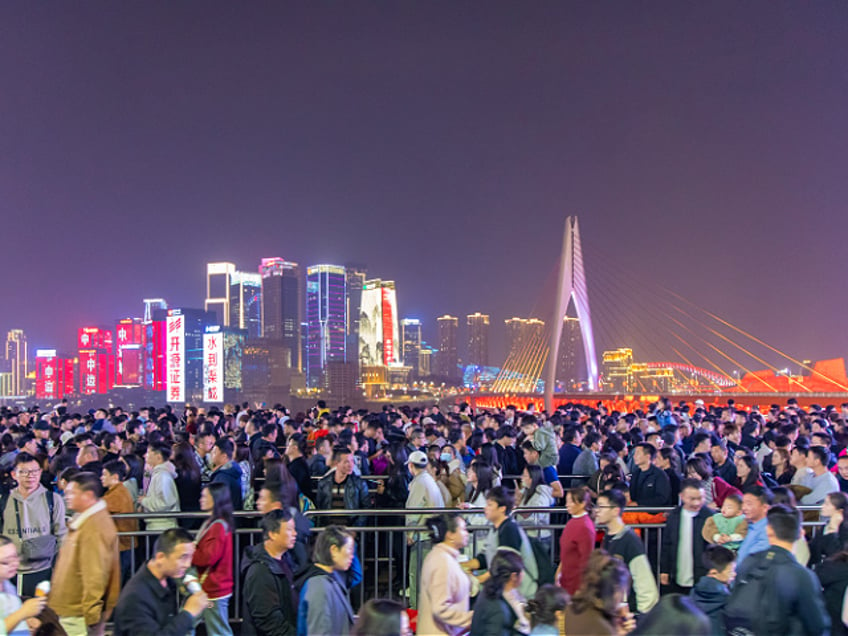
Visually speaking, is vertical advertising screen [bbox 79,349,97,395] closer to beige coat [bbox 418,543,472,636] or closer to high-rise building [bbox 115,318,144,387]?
high-rise building [bbox 115,318,144,387]

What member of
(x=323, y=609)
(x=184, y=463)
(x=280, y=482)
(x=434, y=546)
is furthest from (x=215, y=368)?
(x=323, y=609)

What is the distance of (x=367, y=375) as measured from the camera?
4783 inches

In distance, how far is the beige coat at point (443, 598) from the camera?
4578 mm

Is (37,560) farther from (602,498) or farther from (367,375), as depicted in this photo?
(367,375)

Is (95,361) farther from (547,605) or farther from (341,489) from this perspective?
(547,605)

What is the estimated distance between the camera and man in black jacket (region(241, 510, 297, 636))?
15.9 feet

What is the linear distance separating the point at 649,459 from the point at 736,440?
422 cm

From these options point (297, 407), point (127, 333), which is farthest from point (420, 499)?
point (127, 333)

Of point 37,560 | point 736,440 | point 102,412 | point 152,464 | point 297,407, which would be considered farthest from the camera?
point 297,407

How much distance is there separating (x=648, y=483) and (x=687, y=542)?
173cm

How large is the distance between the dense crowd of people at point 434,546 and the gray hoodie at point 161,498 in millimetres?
22

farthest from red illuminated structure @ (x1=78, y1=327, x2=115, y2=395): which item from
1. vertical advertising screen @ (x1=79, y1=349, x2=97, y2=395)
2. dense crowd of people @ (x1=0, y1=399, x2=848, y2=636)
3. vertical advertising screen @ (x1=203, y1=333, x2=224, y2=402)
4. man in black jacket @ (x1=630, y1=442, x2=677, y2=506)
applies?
man in black jacket @ (x1=630, y1=442, x2=677, y2=506)

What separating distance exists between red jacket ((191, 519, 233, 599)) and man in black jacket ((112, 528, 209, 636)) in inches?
35.2

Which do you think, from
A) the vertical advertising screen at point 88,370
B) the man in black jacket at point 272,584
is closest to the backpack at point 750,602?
the man in black jacket at point 272,584
